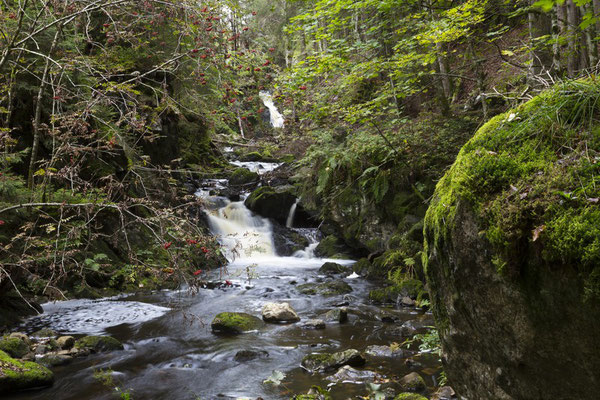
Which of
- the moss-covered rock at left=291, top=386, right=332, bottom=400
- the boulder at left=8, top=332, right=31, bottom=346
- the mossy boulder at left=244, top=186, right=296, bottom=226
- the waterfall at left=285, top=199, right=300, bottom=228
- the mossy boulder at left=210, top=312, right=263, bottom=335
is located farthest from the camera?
the waterfall at left=285, top=199, right=300, bottom=228

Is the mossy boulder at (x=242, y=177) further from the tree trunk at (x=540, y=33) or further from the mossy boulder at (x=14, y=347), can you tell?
the mossy boulder at (x=14, y=347)

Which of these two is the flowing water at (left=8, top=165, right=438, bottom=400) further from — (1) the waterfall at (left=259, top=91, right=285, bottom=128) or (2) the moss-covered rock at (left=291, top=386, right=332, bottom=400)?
(1) the waterfall at (left=259, top=91, right=285, bottom=128)

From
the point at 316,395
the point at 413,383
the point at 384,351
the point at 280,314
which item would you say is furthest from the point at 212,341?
the point at 413,383

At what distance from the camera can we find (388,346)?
6.26 metres

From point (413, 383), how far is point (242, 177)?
16.9 meters

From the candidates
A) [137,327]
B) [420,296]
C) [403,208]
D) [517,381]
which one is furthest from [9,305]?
[403,208]

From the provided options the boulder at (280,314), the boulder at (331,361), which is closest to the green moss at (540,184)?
the boulder at (331,361)

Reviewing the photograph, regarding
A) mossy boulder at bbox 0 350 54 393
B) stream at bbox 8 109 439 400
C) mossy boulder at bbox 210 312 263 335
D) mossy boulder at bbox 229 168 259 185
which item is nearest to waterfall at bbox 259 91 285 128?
mossy boulder at bbox 229 168 259 185

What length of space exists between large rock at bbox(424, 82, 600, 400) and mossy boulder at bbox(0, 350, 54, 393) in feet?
16.6

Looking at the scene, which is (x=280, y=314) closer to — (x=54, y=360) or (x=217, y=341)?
(x=217, y=341)

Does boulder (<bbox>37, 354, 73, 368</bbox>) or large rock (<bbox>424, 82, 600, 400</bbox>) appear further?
boulder (<bbox>37, 354, 73, 368</bbox>)

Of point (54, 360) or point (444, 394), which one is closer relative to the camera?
point (444, 394)

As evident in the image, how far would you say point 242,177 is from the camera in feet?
67.7

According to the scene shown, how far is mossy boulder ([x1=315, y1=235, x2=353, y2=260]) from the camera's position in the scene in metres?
15.1
